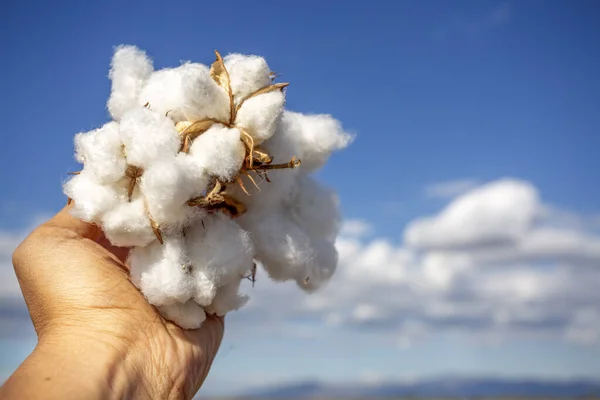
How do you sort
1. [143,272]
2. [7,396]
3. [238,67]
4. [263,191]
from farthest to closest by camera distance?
1. [263,191]
2. [238,67]
3. [143,272]
4. [7,396]

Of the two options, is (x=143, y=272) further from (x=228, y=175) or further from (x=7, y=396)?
(x=7, y=396)

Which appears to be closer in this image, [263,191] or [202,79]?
[202,79]

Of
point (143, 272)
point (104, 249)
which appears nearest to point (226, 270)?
point (143, 272)

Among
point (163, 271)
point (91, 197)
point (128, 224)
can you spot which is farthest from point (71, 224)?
point (163, 271)

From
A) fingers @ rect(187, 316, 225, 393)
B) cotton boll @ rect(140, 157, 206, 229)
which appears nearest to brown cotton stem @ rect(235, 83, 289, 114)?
cotton boll @ rect(140, 157, 206, 229)

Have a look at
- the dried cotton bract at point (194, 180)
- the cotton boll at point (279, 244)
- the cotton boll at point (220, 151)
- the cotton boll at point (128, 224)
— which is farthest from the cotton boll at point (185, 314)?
the cotton boll at point (220, 151)

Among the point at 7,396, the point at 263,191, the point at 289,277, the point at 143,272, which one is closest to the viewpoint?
the point at 7,396

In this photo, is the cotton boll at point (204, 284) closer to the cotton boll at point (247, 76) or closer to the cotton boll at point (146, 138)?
the cotton boll at point (146, 138)
